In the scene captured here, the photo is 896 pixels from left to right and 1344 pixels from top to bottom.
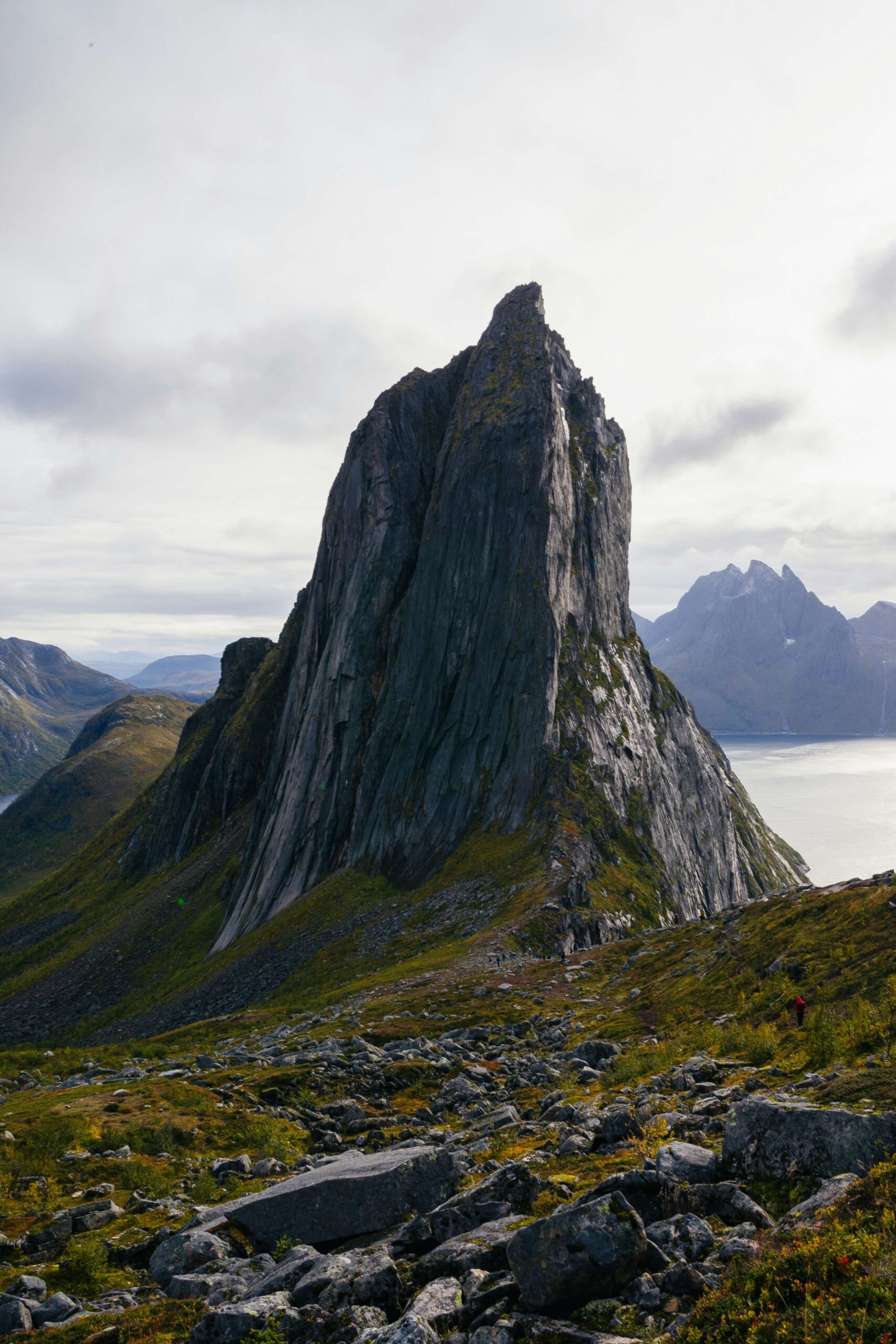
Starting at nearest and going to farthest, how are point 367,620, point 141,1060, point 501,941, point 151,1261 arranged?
point 151,1261 → point 141,1060 → point 501,941 → point 367,620

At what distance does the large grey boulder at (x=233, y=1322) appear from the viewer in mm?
8570

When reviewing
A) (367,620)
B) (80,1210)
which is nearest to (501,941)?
(80,1210)

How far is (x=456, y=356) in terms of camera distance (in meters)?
105

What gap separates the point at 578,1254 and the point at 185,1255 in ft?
24.8

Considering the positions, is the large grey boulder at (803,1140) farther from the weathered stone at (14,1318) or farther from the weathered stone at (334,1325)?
the weathered stone at (14,1318)

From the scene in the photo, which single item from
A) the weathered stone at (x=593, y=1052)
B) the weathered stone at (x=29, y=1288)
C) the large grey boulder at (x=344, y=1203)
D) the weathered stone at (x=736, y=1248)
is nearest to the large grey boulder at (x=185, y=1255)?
the large grey boulder at (x=344, y=1203)

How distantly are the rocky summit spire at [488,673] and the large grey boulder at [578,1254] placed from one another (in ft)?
152

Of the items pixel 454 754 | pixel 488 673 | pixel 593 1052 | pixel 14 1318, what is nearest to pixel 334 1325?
pixel 14 1318

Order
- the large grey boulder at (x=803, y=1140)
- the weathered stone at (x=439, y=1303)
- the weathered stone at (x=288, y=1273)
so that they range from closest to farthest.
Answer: the weathered stone at (x=439, y=1303) → the large grey boulder at (x=803, y=1140) → the weathered stone at (x=288, y=1273)

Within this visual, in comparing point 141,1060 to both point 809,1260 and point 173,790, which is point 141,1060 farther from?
point 173,790

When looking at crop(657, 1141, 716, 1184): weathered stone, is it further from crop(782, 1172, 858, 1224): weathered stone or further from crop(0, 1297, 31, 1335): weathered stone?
crop(0, 1297, 31, 1335): weathered stone

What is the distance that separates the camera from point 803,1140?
10047 millimetres

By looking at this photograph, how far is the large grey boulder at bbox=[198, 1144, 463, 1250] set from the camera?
12.2 meters

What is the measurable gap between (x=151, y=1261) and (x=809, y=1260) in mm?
10846
